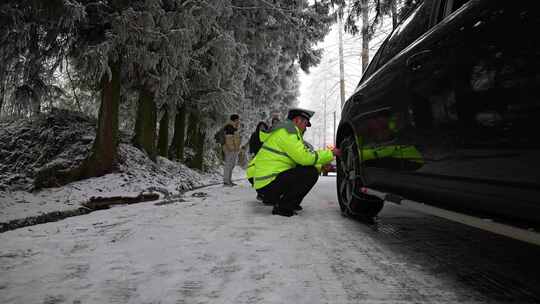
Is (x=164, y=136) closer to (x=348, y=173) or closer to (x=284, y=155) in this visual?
(x=284, y=155)

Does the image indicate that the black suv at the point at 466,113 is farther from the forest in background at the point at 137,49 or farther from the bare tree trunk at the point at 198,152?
the bare tree trunk at the point at 198,152

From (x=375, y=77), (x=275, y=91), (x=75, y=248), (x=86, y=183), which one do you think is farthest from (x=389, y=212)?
(x=275, y=91)

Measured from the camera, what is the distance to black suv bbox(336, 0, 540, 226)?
3.97ft

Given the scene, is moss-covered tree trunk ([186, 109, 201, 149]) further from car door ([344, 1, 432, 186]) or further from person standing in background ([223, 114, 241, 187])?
car door ([344, 1, 432, 186])

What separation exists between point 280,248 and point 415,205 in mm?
931

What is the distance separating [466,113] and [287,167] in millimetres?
2479

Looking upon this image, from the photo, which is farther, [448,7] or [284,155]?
[284,155]

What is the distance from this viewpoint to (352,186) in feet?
10.8

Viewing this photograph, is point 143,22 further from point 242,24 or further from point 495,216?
point 495,216

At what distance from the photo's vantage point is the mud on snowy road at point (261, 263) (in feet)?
5.04

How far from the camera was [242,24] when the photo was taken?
29.7 ft

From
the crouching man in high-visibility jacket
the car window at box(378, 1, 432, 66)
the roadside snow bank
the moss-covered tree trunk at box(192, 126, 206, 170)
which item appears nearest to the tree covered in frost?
the roadside snow bank

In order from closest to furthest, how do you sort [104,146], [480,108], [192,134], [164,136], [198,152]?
[480,108] < [104,146] < [164,136] < [198,152] < [192,134]

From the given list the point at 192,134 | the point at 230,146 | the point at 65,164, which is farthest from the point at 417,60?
the point at 192,134
